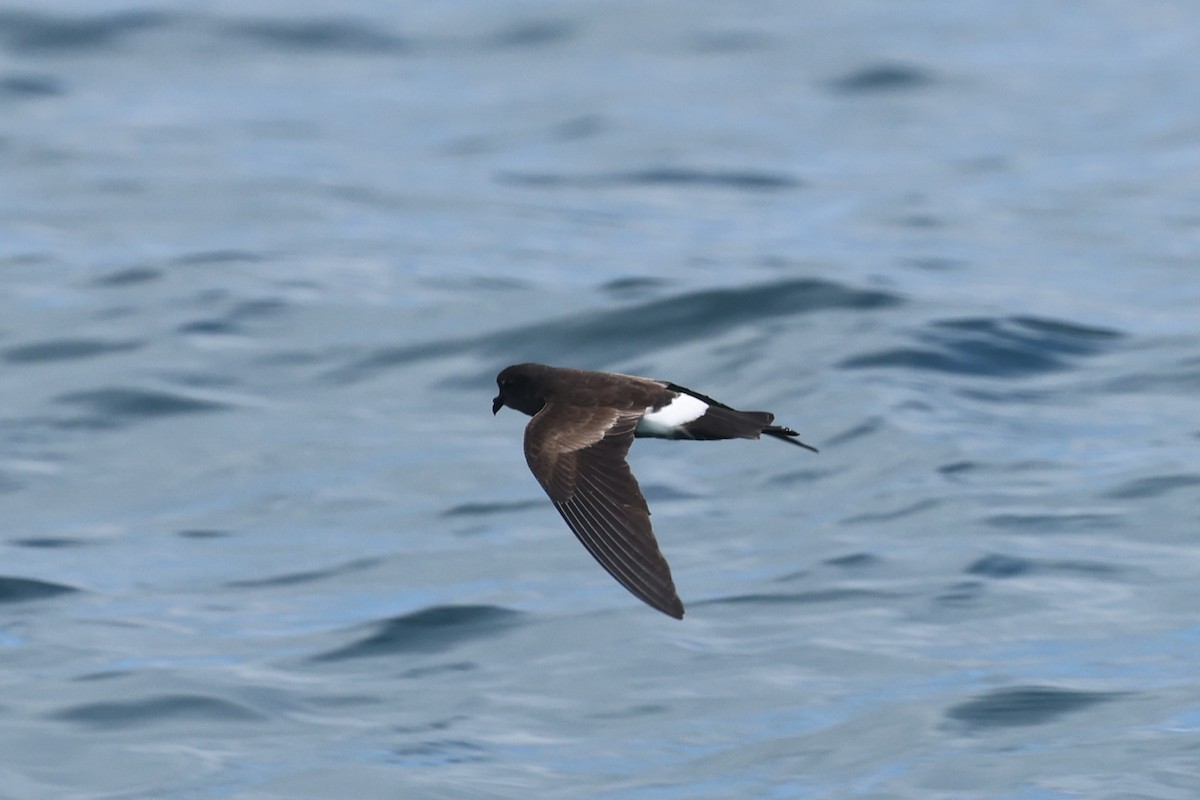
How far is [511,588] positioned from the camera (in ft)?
28.9

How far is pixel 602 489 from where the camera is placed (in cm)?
600

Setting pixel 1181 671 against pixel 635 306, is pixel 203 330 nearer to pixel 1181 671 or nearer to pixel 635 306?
pixel 635 306

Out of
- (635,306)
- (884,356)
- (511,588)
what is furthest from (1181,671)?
(635,306)

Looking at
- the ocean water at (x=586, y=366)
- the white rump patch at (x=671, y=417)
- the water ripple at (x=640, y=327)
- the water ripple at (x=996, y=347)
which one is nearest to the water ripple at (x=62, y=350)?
the ocean water at (x=586, y=366)

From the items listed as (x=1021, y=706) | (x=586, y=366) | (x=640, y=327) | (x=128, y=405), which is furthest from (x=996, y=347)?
(x=128, y=405)

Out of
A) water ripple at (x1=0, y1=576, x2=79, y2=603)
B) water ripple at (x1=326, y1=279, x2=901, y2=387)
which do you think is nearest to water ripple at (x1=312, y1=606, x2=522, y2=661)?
water ripple at (x1=0, y1=576, x2=79, y2=603)

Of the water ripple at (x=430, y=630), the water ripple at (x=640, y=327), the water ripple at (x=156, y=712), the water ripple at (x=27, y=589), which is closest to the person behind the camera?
the water ripple at (x=156, y=712)

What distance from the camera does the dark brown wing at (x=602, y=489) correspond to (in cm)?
561

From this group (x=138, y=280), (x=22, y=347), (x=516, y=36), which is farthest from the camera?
(x=516, y=36)

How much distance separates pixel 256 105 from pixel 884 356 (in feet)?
30.4

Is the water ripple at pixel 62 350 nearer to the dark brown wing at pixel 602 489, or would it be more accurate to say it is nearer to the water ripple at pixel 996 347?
the water ripple at pixel 996 347

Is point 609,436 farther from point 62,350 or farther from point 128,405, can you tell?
point 62,350

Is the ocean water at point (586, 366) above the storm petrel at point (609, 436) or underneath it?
underneath

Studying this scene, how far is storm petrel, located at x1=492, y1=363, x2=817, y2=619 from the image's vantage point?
5.71 m
